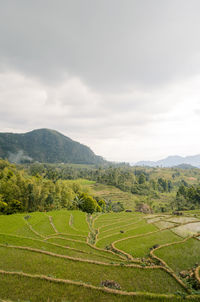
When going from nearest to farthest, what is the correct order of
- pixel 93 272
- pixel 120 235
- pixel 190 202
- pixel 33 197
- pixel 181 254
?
pixel 93 272 < pixel 181 254 < pixel 120 235 < pixel 33 197 < pixel 190 202

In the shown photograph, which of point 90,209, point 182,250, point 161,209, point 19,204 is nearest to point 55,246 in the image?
point 182,250

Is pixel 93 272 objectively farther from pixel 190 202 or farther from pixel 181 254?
pixel 190 202

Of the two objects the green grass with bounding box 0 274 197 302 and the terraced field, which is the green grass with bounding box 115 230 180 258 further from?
the green grass with bounding box 0 274 197 302

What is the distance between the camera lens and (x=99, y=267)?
17719 millimetres

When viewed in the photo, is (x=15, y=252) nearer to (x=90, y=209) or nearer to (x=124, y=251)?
(x=124, y=251)

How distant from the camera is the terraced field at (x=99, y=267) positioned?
41.4ft

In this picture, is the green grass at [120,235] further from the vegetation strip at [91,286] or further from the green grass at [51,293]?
the green grass at [51,293]

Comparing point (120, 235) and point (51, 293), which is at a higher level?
point (51, 293)

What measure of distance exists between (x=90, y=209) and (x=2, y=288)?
50.3 metres

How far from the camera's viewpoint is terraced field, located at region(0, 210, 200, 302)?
41.4ft

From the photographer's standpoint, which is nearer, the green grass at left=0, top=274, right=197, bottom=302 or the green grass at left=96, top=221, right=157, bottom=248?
the green grass at left=0, top=274, right=197, bottom=302

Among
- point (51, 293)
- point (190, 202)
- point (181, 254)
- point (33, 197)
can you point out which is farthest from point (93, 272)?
point (190, 202)

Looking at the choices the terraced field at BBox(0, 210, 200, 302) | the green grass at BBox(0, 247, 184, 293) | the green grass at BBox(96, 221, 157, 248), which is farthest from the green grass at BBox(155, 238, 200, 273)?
the green grass at BBox(96, 221, 157, 248)

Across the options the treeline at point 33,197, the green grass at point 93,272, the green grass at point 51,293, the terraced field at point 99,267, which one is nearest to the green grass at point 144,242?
the terraced field at point 99,267
